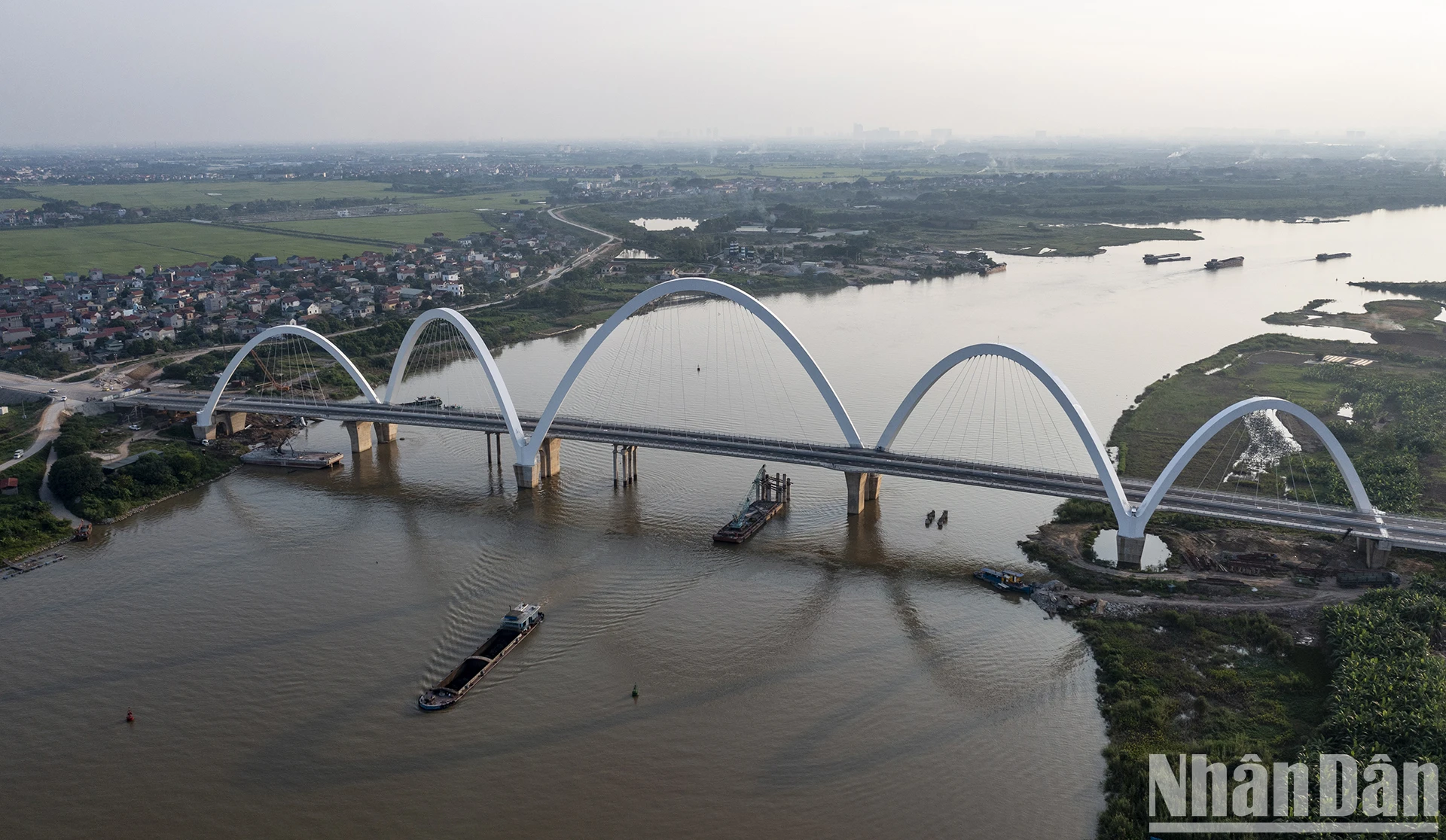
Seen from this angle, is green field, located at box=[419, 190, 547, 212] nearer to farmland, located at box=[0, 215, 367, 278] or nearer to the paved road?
farmland, located at box=[0, 215, 367, 278]

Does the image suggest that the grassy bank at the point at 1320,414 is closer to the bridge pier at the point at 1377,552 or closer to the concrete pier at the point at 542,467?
the bridge pier at the point at 1377,552

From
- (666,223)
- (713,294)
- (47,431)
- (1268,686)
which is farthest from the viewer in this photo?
(666,223)

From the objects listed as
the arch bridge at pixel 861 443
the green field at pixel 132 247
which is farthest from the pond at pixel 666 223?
the arch bridge at pixel 861 443

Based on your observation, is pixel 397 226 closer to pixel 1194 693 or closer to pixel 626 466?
pixel 626 466

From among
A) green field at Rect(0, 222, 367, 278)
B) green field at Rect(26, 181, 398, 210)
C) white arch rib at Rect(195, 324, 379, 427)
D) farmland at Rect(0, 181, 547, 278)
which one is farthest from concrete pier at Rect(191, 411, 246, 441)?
green field at Rect(26, 181, 398, 210)

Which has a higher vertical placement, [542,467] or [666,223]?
[666,223]

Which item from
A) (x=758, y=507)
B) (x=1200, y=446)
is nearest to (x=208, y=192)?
(x=758, y=507)
